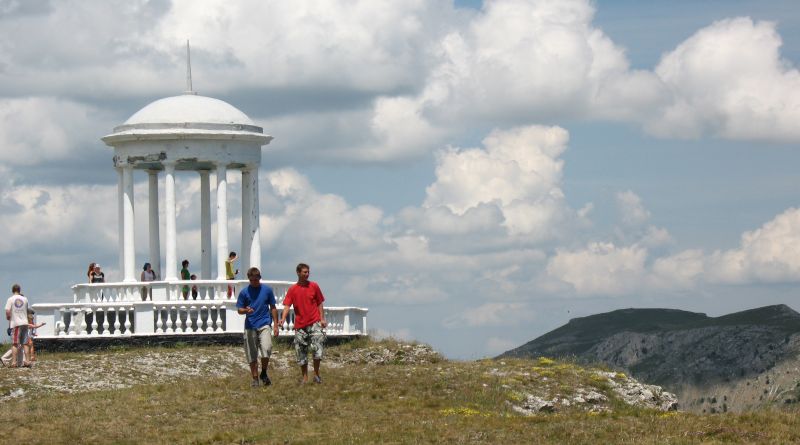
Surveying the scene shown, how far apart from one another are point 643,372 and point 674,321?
20145 millimetres

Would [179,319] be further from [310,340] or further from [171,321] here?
[310,340]

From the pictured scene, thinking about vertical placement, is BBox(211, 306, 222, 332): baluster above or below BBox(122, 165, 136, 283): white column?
below

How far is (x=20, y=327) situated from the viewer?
41.3 metres

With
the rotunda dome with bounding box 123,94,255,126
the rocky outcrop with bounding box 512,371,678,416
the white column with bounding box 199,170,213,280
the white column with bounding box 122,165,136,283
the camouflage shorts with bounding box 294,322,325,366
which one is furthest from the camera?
the white column with bounding box 199,170,213,280

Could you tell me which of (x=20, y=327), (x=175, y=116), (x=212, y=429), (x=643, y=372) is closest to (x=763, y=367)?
(x=643, y=372)

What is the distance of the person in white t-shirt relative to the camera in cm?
4122

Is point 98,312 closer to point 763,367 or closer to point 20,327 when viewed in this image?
point 20,327

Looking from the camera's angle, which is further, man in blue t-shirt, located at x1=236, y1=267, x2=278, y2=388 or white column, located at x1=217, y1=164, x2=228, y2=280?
white column, located at x1=217, y1=164, x2=228, y2=280

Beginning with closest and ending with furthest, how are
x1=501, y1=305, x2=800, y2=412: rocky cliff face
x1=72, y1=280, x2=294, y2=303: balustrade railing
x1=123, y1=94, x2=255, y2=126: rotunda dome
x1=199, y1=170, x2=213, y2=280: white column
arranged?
1. x1=72, y1=280, x2=294, y2=303: balustrade railing
2. x1=123, y1=94, x2=255, y2=126: rotunda dome
3. x1=199, y1=170, x2=213, y2=280: white column
4. x1=501, y1=305, x2=800, y2=412: rocky cliff face

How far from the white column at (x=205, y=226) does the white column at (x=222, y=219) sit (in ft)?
10.3

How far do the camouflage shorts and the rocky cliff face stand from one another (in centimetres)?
4786

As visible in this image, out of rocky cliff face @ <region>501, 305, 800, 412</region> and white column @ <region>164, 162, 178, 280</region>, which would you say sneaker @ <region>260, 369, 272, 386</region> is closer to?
white column @ <region>164, 162, 178, 280</region>

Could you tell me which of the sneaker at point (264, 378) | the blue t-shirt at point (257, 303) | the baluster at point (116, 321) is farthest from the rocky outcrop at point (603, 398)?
the baluster at point (116, 321)

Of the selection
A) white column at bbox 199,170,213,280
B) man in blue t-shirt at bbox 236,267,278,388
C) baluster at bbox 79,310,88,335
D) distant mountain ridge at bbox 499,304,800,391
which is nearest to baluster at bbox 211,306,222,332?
baluster at bbox 79,310,88,335
